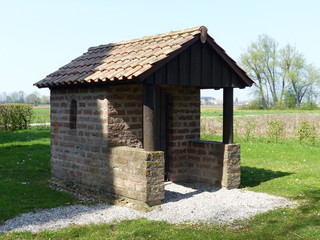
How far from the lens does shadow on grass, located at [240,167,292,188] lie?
10.5 m

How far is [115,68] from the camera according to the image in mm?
8469

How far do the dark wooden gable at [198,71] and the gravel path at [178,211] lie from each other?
247cm

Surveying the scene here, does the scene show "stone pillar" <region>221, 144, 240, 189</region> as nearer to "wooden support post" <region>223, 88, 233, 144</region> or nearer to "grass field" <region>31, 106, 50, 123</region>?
"wooden support post" <region>223, 88, 233, 144</region>

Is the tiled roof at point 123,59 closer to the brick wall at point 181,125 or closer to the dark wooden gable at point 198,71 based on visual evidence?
the dark wooden gable at point 198,71

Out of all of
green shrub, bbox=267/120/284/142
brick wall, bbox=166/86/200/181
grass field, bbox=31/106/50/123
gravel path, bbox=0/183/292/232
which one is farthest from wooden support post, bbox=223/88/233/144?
grass field, bbox=31/106/50/123

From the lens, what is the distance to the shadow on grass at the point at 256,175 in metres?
10.5

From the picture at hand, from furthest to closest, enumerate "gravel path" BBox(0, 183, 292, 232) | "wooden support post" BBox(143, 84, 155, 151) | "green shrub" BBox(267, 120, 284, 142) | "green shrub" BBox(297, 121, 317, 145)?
"green shrub" BBox(267, 120, 284, 142) < "green shrub" BBox(297, 121, 317, 145) < "wooden support post" BBox(143, 84, 155, 151) < "gravel path" BBox(0, 183, 292, 232)

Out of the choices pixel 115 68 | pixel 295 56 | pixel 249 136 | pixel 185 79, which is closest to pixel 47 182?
pixel 115 68

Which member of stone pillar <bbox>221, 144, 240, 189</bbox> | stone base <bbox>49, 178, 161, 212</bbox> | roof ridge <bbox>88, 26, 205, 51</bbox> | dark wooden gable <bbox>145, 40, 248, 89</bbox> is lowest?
stone base <bbox>49, 178, 161, 212</bbox>

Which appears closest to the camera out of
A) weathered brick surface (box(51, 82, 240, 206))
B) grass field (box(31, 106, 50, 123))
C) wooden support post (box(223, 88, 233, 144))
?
weathered brick surface (box(51, 82, 240, 206))

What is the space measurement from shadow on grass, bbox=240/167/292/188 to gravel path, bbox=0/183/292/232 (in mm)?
1285

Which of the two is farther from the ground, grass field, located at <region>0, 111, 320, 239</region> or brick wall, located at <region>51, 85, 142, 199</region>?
brick wall, located at <region>51, 85, 142, 199</region>

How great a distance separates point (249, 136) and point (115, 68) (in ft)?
45.5

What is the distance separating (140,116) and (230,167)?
245 cm
